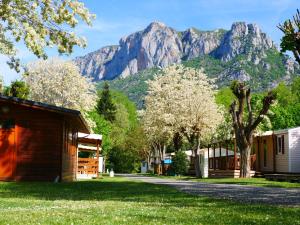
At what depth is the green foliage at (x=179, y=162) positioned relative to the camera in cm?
5375

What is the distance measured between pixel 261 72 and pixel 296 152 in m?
152

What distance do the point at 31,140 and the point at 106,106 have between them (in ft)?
250

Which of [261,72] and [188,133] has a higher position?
[261,72]

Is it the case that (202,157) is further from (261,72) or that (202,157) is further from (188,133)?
(261,72)

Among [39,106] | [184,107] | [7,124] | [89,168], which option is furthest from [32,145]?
[184,107]

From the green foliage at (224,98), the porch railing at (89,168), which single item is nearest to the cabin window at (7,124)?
the porch railing at (89,168)

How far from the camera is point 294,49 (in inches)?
861

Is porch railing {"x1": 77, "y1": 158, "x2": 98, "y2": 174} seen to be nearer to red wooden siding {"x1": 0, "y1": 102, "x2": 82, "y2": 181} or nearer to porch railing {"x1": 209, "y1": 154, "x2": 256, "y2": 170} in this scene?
porch railing {"x1": 209, "y1": 154, "x2": 256, "y2": 170}

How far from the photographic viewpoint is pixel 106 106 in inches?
4040

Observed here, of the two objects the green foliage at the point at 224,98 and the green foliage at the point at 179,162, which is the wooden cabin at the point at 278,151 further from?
the green foliage at the point at 224,98

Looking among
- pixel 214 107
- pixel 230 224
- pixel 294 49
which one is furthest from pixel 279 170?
pixel 230 224

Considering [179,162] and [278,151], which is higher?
[278,151]

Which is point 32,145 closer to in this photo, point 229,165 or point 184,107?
point 184,107

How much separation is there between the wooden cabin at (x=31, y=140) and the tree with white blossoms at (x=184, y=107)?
70.4 feet
